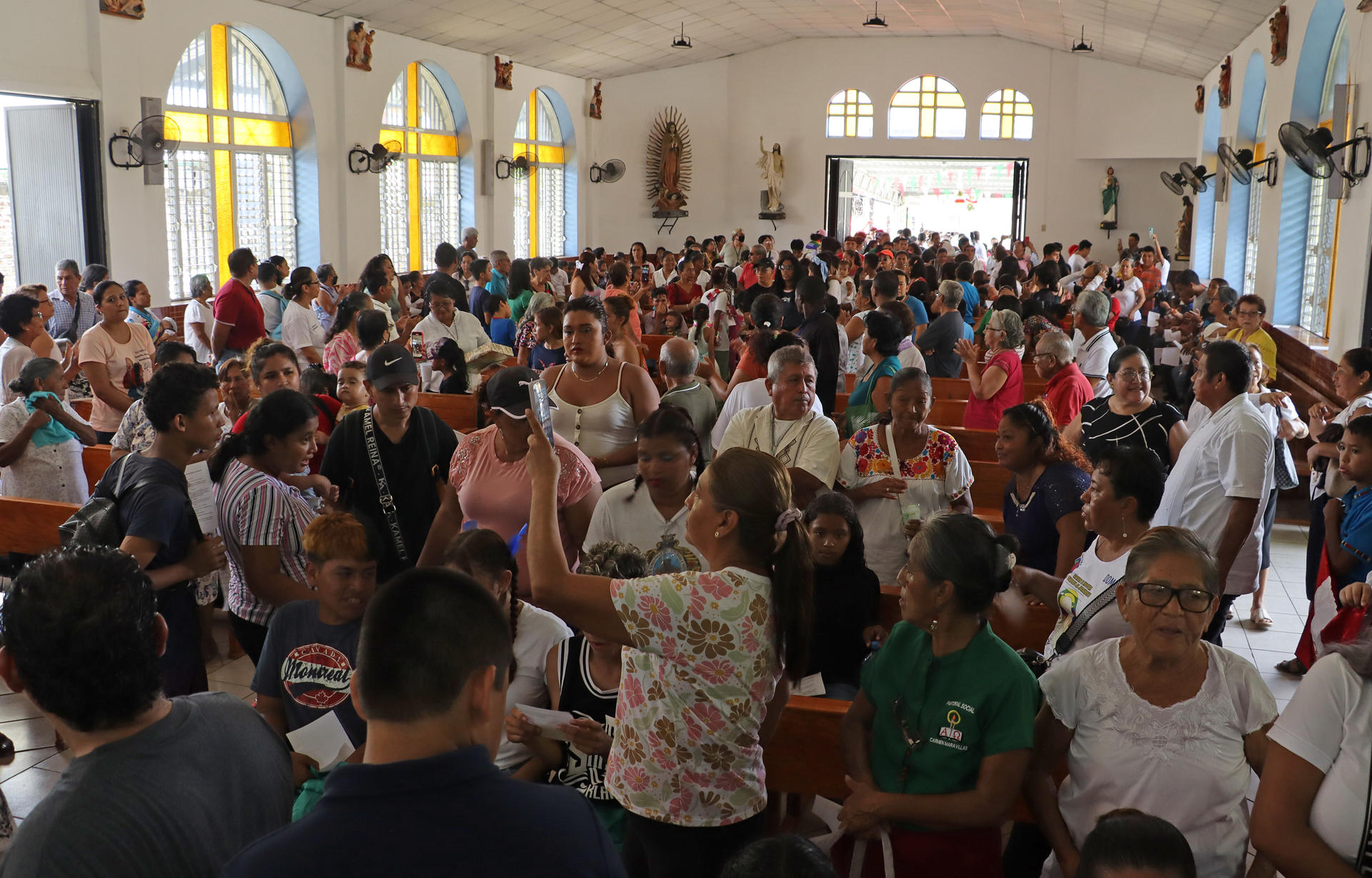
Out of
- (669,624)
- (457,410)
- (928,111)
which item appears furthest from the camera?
(928,111)

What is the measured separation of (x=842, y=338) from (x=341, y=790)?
7217 mm

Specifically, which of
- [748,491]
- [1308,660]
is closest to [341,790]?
[748,491]

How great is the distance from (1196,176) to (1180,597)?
16173 millimetres

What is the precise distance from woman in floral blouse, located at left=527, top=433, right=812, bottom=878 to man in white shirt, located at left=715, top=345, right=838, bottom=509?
6.57 ft

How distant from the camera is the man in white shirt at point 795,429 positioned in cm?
430

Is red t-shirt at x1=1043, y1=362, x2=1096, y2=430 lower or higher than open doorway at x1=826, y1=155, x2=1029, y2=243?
lower

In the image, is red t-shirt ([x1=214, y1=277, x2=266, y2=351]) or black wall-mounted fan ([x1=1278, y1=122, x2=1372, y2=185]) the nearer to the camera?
red t-shirt ([x1=214, y1=277, x2=266, y2=351])

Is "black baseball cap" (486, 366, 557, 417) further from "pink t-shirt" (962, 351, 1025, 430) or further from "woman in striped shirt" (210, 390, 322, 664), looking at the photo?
"pink t-shirt" (962, 351, 1025, 430)

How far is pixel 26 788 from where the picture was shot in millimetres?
4035

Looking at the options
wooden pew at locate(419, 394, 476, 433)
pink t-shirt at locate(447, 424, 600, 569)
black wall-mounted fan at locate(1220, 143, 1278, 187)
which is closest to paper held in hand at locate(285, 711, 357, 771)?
pink t-shirt at locate(447, 424, 600, 569)

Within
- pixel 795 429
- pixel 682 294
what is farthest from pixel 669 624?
pixel 682 294

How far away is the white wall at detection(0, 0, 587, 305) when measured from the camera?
9758mm

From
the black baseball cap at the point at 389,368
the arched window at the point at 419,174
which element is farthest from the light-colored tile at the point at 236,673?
the arched window at the point at 419,174

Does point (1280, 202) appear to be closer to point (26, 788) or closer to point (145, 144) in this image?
point (145, 144)
